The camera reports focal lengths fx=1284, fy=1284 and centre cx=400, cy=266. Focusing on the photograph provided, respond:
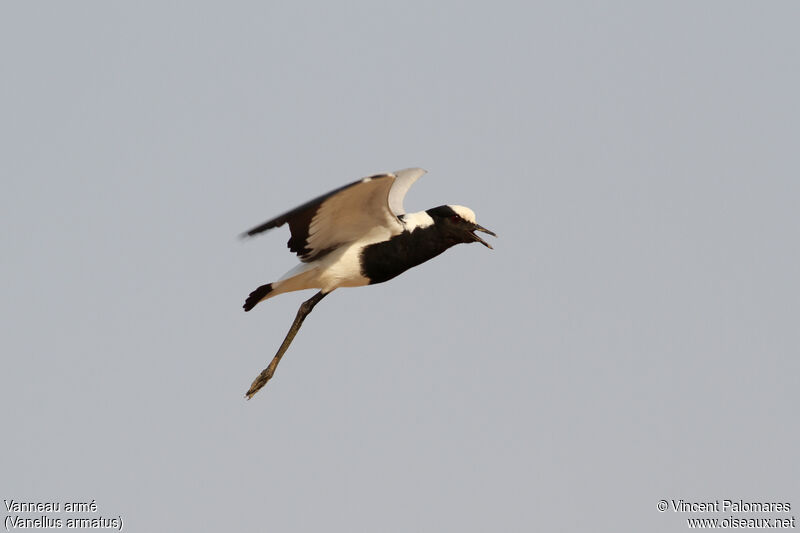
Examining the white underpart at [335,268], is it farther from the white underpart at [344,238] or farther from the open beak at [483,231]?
the open beak at [483,231]

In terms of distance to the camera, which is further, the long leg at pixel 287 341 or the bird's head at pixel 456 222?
the bird's head at pixel 456 222

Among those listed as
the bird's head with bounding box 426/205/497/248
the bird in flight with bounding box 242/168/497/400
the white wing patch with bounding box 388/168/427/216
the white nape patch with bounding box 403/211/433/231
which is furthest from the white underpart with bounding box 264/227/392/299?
the white wing patch with bounding box 388/168/427/216

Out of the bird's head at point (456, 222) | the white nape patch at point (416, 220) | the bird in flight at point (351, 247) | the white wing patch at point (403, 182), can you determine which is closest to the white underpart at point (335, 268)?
the bird in flight at point (351, 247)

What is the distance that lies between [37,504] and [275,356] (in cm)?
366

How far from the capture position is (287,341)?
17.1m

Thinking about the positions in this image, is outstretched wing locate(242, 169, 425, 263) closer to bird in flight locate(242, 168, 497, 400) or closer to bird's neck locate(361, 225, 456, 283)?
bird in flight locate(242, 168, 497, 400)

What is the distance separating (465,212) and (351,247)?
178 cm

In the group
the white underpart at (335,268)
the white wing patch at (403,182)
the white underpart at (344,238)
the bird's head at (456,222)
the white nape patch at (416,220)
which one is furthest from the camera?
the white wing patch at (403,182)

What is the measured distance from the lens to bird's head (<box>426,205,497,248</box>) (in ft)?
57.6

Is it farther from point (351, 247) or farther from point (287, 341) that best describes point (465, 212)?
point (287, 341)

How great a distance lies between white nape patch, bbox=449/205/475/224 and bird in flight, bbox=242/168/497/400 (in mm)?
110

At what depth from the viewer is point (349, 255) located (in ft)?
55.5

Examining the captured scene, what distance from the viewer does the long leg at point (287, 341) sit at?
16953 millimetres

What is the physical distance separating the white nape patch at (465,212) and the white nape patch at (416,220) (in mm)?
402
